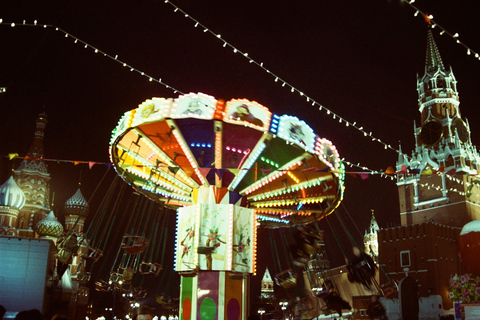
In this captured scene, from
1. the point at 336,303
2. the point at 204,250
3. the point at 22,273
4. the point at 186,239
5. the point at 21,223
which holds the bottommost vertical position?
the point at 336,303

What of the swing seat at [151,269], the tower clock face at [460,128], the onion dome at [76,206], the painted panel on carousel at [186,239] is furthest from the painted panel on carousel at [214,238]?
the tower clock face at [460,128]

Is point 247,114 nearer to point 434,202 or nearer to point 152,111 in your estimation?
point 152,111

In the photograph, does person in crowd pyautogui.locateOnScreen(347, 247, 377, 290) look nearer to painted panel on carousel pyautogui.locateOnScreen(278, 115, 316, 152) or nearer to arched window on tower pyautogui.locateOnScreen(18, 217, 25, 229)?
painted panel on carousel pyautogui.locateOnScreen(278, 115, 316, 152)

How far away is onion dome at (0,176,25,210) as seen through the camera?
39928 mm

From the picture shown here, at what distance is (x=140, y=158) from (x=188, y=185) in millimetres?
2075

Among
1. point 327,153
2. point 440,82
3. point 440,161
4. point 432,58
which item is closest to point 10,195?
point 327,153

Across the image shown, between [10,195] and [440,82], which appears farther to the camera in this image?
[440,82]

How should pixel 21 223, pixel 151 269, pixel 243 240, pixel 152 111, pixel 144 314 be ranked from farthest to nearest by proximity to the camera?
pixel 21 223 < pixel 151 269 < pixel 243 240 < pixel 152 111 < pixel 144 314

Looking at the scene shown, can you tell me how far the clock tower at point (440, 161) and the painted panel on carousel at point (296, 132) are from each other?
3360 centimetres

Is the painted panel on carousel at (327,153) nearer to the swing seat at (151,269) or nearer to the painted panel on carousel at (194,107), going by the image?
the painted panel on carousel at (194,107)

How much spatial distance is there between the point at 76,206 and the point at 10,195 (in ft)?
29.1

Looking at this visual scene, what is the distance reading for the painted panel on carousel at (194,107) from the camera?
1448 cm

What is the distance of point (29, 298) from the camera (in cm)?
2233

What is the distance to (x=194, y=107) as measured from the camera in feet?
47.8
